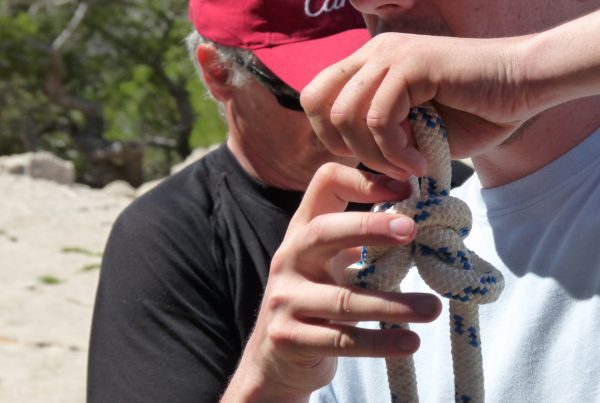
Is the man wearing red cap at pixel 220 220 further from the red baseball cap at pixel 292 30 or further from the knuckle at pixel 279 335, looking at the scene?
the knuckle at pixel 279 335

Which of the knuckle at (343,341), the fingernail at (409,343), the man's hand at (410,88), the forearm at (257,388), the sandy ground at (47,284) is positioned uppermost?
the man's hand at (410,88)

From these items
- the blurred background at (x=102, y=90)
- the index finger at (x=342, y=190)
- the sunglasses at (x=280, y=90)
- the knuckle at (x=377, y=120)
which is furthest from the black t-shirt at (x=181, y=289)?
the blurred background at (x=102, y=90)

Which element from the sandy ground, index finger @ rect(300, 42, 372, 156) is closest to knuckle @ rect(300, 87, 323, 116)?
index finger @ rect(300, 42, 372, 156)

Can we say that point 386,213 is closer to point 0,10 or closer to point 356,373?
point 356,373

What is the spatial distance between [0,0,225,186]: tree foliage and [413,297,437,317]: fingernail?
20495mm

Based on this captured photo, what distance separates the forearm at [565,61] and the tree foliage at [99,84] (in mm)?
20486

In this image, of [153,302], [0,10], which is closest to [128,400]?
[153,302]

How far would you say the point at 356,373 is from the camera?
5.31ft

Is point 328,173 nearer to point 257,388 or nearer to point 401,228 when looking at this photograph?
point 401,228

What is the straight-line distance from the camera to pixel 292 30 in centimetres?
254

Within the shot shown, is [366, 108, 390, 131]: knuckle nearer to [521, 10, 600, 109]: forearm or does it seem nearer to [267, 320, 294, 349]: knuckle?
[521, 10, 600, 109]: forearm

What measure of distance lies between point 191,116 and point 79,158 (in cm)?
307

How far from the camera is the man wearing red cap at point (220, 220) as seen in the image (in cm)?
219

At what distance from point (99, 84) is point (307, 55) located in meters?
22.2
